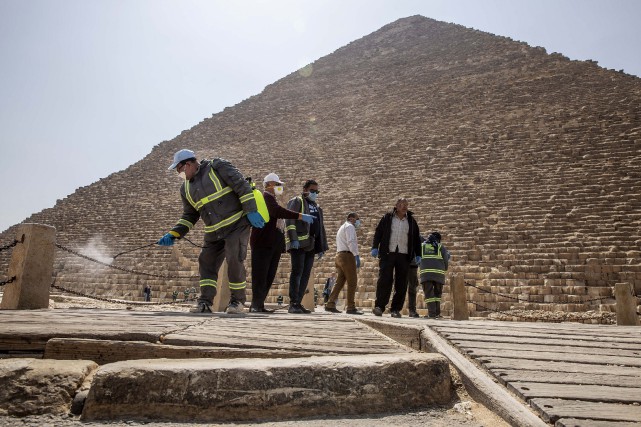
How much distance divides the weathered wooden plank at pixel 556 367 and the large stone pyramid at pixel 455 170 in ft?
24.8

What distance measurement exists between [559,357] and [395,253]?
Result: 2993mm

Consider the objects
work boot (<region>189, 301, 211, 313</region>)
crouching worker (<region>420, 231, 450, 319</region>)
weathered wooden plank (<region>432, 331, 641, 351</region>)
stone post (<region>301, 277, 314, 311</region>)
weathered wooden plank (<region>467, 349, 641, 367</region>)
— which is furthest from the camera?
stone post (<region>301, 277, 314, 311</region>)

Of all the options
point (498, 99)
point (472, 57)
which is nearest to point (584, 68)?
point (498, 99)

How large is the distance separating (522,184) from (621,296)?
8.42 meters

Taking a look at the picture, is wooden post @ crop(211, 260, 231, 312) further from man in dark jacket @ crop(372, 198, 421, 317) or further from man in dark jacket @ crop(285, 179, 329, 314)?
man in dark jacket @ crop(372, 198, 421, 317)

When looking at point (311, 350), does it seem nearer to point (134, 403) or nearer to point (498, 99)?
point (134, 403)

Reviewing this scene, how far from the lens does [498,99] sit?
63.4 ft

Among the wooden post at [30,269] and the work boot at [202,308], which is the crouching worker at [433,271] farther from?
the wooden post at [30,269]

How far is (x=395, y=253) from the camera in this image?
14.8ft

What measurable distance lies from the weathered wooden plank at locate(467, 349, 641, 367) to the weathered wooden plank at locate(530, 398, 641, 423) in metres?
0.44

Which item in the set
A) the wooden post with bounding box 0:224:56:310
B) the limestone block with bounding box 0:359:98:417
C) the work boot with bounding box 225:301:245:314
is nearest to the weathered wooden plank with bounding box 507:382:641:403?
the limestone block with bounding box 0:359:98:417

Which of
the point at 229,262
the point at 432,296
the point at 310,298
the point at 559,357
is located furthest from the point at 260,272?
the point at 432,296

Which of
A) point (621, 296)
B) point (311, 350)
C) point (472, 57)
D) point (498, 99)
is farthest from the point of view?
point (472, 57)

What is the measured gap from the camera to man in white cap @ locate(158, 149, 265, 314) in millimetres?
3275
